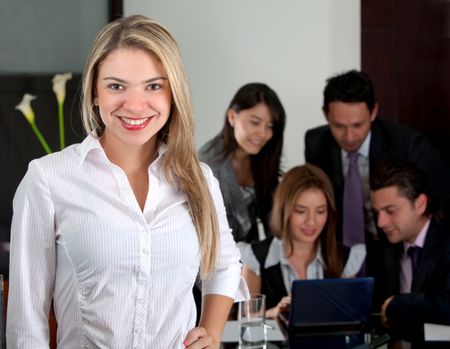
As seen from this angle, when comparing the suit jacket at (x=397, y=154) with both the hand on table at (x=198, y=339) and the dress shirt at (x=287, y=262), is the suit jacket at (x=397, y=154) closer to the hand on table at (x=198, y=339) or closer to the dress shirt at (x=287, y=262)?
the dress shirt at (x=287, y=262)

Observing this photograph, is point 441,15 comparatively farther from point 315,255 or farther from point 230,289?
point 230,289

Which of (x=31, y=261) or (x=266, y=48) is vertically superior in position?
(x=266, y=48)

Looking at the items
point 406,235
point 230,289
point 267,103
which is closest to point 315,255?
point 406,235

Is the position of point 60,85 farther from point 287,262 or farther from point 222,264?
point 222,264

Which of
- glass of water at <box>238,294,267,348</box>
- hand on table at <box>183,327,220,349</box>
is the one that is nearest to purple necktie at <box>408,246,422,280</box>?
glass of water at <box>238,294,267,348</box>

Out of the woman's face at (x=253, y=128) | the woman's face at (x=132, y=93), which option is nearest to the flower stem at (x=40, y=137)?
the woman's face at (x=253, y=128)

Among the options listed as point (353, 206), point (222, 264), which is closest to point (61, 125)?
point (353, 206)

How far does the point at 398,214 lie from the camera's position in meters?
3.51

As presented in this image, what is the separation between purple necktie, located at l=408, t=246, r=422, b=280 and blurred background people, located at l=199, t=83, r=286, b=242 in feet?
2.24

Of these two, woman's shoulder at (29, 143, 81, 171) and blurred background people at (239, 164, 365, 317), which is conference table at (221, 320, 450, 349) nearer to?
blurred background people at (239, 164, 365, 317)

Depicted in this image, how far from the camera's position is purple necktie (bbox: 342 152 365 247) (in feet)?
12.5

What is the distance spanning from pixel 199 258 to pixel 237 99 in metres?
2.33

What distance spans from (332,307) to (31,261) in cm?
160

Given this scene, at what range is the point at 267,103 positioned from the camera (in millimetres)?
3908
